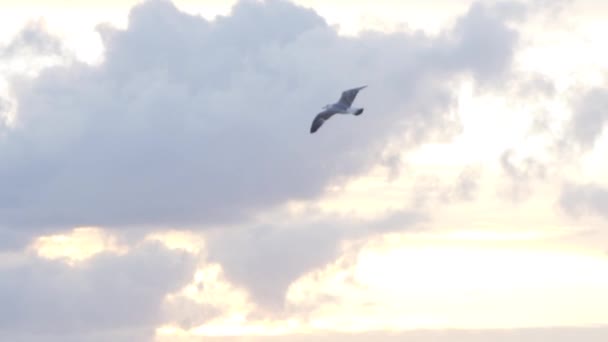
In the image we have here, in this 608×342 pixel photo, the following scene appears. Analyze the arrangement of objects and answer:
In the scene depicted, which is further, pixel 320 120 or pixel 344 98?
pixel 320 120

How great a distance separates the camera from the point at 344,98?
15400cm

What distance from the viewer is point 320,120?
547 feet

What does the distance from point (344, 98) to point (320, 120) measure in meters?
13.2

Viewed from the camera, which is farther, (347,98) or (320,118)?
(320,118)
